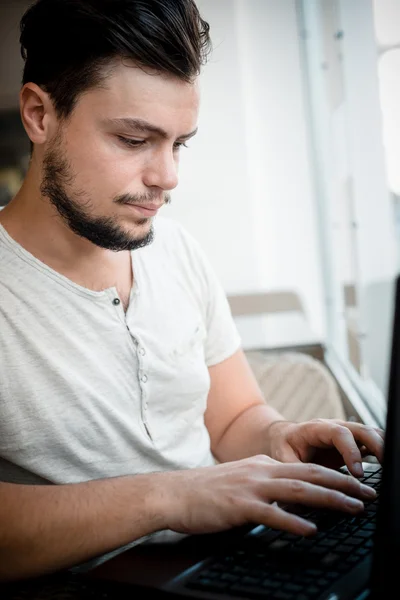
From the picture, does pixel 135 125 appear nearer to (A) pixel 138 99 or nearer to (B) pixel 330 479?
(A) pixel 138 99

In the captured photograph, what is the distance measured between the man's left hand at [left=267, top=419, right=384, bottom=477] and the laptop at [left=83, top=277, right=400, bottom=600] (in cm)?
13

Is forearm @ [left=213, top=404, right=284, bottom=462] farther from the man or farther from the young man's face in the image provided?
the young man's face

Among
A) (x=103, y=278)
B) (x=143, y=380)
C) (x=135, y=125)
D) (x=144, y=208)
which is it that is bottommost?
(x=143, y=380)

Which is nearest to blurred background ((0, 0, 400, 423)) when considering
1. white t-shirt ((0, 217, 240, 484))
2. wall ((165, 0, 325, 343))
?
wall ((165, 0, 325, 343))

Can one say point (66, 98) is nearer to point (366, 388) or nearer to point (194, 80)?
point (194, 80)

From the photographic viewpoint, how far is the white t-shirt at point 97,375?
0.99 meters

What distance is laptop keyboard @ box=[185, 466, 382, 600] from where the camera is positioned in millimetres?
562

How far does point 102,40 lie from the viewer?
3.31 ft

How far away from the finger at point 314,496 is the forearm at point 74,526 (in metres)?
0.14

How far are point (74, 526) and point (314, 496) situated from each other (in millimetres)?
265

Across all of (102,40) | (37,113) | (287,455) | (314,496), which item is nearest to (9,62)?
(37,113)

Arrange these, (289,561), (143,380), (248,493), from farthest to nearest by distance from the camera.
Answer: (143,380) < (248,493) < (289,561)

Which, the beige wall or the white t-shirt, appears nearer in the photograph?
the white t-shirt

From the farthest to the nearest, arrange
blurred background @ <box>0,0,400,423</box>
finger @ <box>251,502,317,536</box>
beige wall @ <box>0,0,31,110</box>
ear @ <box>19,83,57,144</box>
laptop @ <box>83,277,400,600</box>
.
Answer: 1. beige wall @ <box>0,0,31,110</box>
2. blurred background @ <box>0,0,400,423</box>
3. ear @ <box>19,83,57,144</box>
4. finger @ <box>251,502,317,536</box>
5. laptop @ <box>83,277,400,600</box>
